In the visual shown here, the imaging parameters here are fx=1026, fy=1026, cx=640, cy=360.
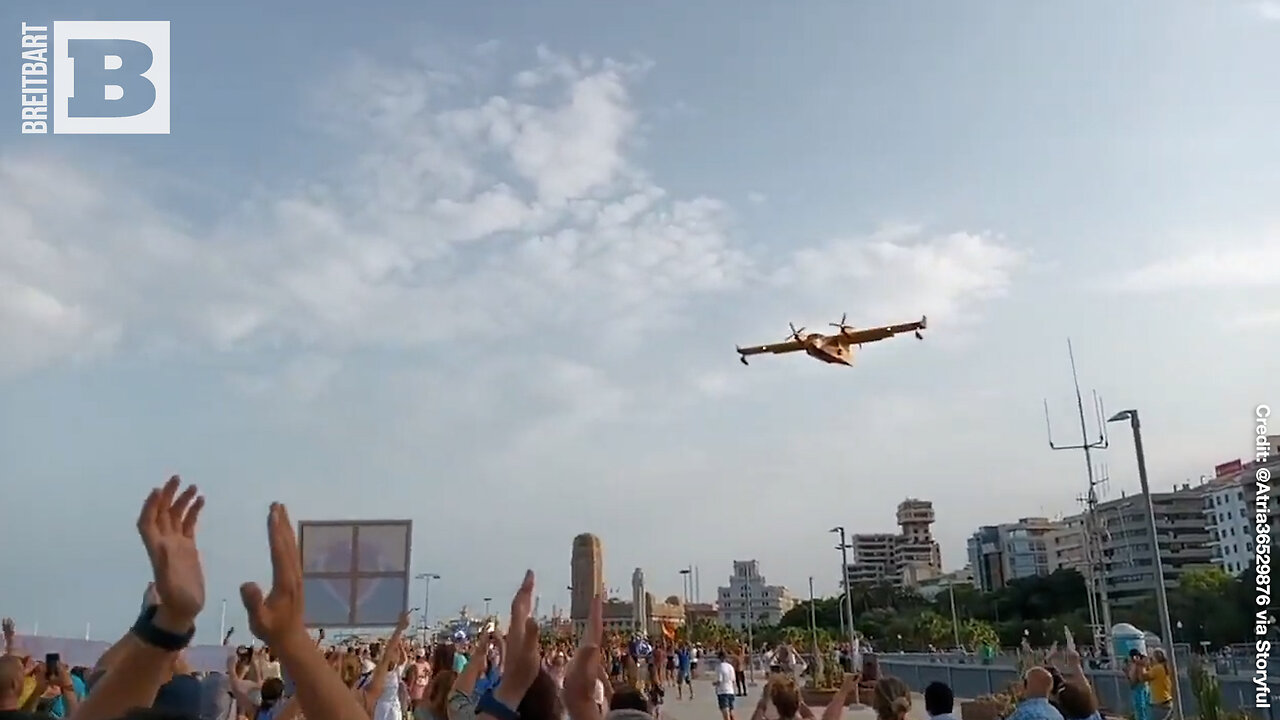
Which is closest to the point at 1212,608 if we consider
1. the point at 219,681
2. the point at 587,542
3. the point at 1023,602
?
the point at 1023,602

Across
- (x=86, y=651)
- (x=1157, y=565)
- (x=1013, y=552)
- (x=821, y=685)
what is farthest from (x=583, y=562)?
(x=1013, y=552)

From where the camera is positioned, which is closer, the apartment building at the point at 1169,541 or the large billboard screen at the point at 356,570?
the large billboard screen at the point at 356,570

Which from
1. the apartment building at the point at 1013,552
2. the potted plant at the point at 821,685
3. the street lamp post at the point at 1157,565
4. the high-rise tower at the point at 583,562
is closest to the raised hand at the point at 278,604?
the street lamp post at the point at 1157,565

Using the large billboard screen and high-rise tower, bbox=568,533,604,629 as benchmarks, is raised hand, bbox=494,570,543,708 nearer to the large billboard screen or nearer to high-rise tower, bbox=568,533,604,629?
the large billboard screen

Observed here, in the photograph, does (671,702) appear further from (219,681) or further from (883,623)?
(883,623)

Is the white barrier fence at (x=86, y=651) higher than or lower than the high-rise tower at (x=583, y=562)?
lower

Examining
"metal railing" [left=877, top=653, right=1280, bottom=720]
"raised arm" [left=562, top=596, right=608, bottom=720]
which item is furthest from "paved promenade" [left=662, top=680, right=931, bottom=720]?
"raised arm" [left=562, top=596, right=608, bottom=720]

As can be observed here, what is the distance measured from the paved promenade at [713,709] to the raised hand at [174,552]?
16513 mm

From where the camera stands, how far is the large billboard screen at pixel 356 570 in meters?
8.05

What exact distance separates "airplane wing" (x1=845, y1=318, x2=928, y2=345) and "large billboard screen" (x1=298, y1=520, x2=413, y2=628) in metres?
19.9

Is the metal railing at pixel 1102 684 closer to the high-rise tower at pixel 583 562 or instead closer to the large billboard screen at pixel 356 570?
the large billboard screen at pixel 356 570

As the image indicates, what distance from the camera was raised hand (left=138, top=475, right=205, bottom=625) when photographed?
2336mm

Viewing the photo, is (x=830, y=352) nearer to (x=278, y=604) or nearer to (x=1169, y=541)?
(x=278, y=604)

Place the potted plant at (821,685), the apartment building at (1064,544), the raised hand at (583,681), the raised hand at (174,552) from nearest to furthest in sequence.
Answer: the raised hand at (174,552)
the raised hand at (583,681)
the potted plant at (821,685)
the apartment building at (1064,544)
